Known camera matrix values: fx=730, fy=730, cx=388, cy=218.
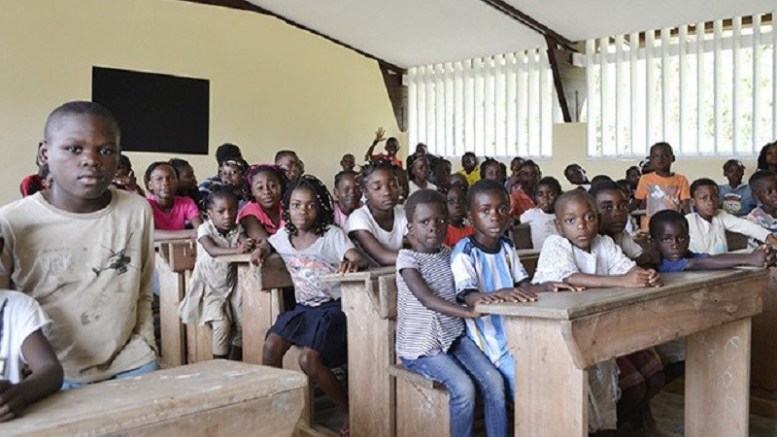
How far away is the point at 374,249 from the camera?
3.22m

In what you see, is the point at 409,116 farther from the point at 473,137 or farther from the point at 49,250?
the point at 49,250

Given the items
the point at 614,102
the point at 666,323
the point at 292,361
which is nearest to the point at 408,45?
the point at 614,102

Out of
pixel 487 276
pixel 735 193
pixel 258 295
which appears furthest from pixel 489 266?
pixel 735 193

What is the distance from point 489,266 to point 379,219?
2.98ft

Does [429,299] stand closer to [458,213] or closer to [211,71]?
[458,213]

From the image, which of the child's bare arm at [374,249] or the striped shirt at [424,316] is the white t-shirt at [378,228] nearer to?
the child's bare arm at [374,249]

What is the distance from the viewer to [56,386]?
1.32 meters

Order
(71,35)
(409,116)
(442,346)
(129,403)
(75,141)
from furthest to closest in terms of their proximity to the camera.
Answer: (409,116), (71,35), (442,346), (75,141), (129,403)

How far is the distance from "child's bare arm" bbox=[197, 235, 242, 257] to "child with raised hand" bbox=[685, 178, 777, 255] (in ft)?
7.97

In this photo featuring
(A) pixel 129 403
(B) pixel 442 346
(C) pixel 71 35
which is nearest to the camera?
(A) pixel 129 403

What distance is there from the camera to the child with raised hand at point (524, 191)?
590 centimetres

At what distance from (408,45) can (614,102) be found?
3015 millimetres

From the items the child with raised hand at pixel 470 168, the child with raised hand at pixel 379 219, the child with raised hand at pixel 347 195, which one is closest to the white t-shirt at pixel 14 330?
the child with raised hand at pixel 379 219

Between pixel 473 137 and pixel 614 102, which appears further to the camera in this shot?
pixel 473 137
